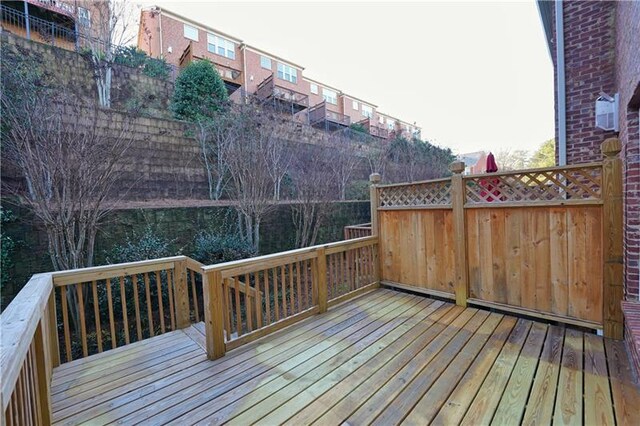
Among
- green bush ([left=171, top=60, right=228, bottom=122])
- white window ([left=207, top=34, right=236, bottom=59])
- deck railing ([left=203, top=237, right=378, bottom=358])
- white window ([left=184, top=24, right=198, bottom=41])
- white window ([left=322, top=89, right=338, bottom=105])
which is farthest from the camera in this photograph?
white window ([left=322, top=89, right=338, bottom=105])

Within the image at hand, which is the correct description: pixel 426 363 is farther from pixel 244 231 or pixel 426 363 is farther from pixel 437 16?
pixel 437 16

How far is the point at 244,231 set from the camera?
20.6ft

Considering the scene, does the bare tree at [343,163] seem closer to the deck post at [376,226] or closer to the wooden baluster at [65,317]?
the deck post at [376,226]

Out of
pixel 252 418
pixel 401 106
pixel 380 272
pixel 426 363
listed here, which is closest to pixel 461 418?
pixel 426 363

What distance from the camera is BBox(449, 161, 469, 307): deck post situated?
11.3ft

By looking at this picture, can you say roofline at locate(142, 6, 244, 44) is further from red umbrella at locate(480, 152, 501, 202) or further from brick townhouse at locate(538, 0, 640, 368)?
red umbrella at locate(480, 152, 501, 202)

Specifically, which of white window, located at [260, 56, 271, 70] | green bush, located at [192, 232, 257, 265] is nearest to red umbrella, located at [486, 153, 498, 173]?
green bush, located at [192, 232, 257, 265]

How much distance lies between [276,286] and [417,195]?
2.24 metres

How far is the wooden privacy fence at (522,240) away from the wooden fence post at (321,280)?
50.2 inches

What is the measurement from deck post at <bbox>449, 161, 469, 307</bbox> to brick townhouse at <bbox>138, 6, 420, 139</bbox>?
8010 millimetres

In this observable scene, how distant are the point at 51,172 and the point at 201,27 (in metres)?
14.9

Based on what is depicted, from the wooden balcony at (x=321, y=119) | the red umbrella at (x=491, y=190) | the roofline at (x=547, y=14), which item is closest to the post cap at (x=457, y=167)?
the red umbrella at (x=491, y=190)

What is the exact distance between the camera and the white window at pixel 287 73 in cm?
1808

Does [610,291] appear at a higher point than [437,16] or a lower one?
lower
